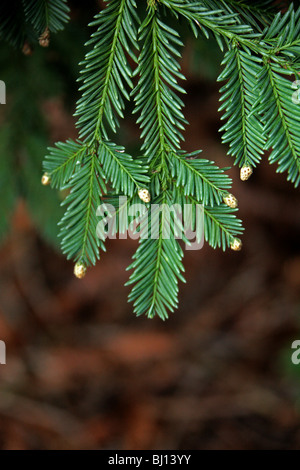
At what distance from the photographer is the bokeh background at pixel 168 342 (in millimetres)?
1858

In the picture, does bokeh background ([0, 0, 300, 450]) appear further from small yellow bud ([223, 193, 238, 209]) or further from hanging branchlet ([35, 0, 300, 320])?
small yellow bud ([223, 193, 238, 209])

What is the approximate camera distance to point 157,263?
2.20 feet

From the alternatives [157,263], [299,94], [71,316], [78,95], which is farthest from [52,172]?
[71,316]

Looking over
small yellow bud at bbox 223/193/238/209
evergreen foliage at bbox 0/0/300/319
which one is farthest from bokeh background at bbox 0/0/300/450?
small yellow bud at bbox 223/193/238/209

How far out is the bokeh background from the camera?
1.86 m

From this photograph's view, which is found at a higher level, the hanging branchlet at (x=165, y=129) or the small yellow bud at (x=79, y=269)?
the hanging branchlet at (x=165, y=129)

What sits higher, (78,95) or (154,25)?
(78,95)

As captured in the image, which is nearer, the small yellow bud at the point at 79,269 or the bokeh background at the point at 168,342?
the small yellow bud at the point at 79,269

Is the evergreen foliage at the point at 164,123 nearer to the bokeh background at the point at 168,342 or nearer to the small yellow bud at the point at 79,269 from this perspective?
the small yellow bud at the point at 79,269

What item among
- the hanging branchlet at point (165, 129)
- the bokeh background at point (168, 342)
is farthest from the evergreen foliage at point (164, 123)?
the bokeh background at point (168, 342)

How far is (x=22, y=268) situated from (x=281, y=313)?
1.26 metres

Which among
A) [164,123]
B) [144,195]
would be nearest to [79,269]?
[144,195]

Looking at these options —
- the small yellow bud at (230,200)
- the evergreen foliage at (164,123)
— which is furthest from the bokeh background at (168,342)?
the small yellow bud at (230,200)

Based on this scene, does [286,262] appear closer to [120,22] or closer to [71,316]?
[71,316]
